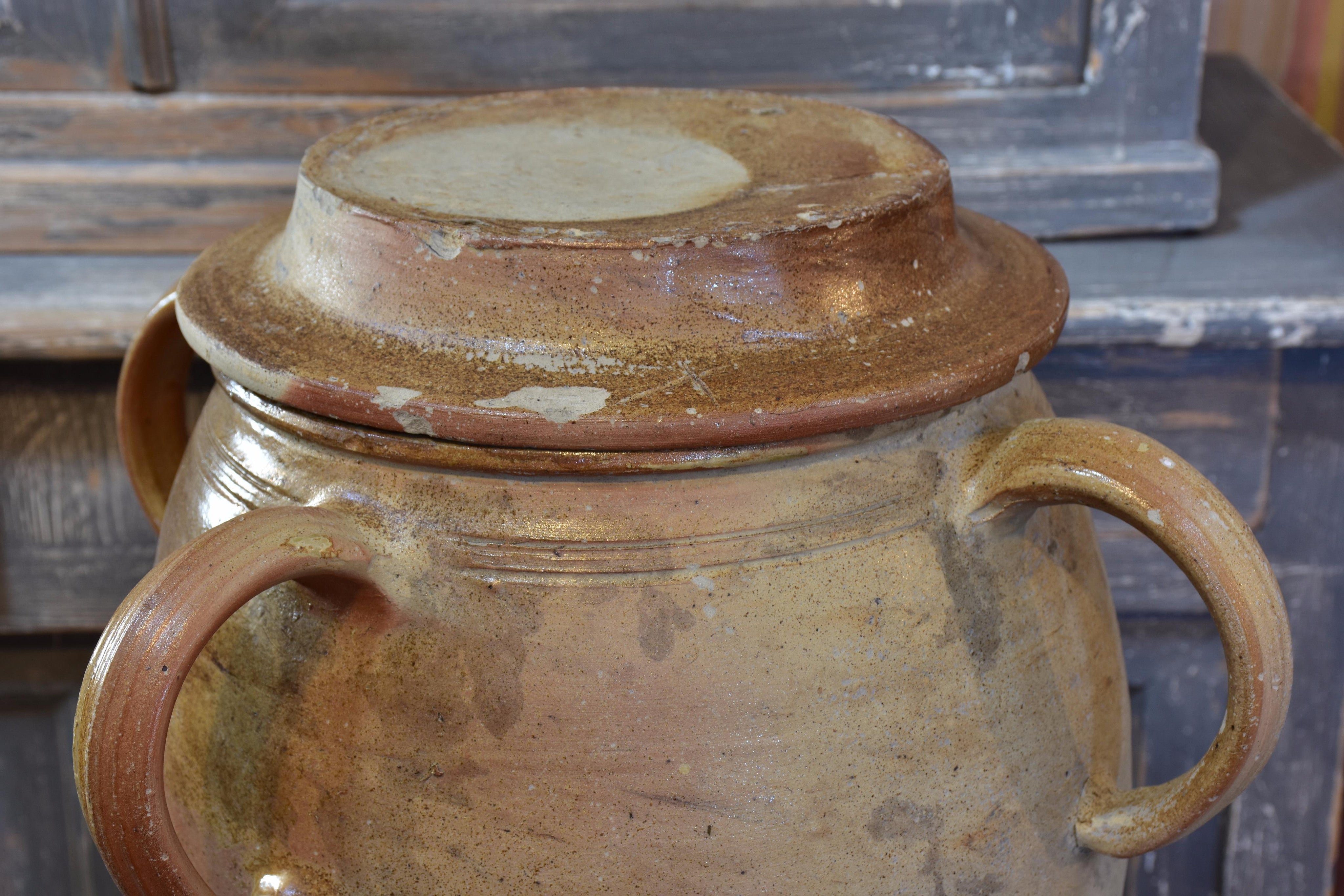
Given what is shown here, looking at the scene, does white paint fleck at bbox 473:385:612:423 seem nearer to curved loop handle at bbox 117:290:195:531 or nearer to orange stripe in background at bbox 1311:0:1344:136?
curved loop handle at bbox 117:290:195:531

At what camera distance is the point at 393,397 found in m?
0.61

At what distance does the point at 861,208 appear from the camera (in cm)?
68

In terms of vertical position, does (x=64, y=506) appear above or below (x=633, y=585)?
below

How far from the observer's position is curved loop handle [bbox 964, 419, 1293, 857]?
0.63 meters

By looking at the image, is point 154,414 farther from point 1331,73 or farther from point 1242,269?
point 1331,73

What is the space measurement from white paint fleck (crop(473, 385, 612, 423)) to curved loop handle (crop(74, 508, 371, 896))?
10 cm

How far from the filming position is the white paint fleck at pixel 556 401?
1.94 ft

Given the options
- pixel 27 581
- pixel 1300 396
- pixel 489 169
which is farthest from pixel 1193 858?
pixel 27 581

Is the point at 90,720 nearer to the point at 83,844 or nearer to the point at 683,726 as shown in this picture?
the point at 683,726

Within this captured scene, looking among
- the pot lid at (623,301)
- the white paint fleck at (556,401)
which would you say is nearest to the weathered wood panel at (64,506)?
the pot lid at (623,301)

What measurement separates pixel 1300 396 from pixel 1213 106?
516 mm

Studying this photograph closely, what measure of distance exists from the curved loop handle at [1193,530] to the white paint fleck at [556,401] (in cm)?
20

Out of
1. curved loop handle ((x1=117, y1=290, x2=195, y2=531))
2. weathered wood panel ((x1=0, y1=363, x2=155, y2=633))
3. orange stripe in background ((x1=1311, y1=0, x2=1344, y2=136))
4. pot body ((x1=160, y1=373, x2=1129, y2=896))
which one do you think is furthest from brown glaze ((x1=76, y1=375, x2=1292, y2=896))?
orange stripe in background ((x1=1311, y1=0, x2=1344, y2=136))

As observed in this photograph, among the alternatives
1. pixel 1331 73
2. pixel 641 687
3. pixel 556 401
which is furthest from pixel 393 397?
pixel 1331 73
